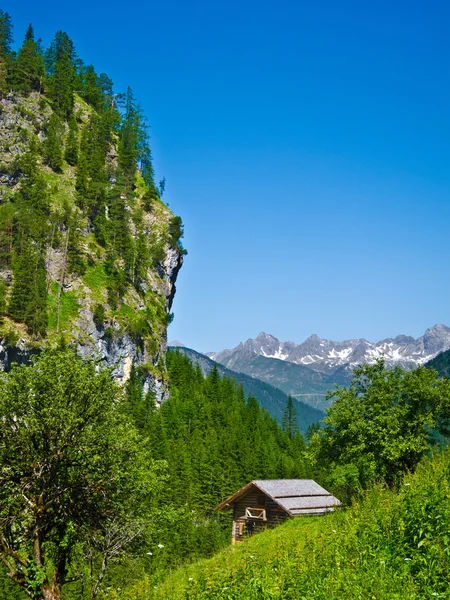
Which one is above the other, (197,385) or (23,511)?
(197,385)

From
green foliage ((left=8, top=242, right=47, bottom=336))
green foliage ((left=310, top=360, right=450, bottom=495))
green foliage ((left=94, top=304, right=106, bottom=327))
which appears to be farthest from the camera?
green foliage ((left=94, top=304, right=106, bottom=327))

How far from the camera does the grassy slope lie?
28.7 feet

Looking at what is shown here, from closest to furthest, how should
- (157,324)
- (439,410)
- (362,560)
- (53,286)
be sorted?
(362,560)
(439,410)
(53,286)
(157,324)

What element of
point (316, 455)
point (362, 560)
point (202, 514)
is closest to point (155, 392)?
point (202, 514)

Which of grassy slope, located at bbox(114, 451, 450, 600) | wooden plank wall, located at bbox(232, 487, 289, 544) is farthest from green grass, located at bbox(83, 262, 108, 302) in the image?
grassy slope, located at bbox(114, 451, 450, 600)

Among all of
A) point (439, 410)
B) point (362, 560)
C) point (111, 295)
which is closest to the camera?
point (362, 560)

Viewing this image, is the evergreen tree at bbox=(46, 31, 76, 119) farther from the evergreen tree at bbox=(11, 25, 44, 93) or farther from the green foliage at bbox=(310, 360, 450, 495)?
the green foliage at bbox=(310, 360, 450, 495)

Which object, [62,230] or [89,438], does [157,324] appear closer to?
[62,230]

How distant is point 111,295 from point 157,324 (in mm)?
19657

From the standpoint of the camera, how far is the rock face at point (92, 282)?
344ft

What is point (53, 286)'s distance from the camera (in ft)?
365

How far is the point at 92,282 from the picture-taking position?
118750mm

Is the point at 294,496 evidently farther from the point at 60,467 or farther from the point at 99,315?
the point at 99,315

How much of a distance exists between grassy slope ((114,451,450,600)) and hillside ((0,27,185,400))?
8455 cm
